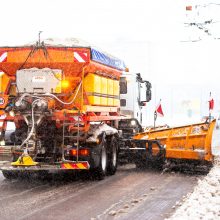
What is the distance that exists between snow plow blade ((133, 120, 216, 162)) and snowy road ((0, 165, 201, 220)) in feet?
2.01

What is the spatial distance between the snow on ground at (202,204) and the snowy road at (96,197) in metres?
0.38

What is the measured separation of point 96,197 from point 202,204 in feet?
7.56

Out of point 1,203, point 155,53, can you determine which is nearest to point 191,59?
point 155,53

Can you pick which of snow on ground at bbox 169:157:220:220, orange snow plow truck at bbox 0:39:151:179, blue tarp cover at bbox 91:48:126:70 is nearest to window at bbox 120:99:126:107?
blue tarp cover at bbox 91:48:126:70

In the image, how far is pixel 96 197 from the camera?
351 inches

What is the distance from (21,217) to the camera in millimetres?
7148

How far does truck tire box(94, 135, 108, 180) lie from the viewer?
11047 mm

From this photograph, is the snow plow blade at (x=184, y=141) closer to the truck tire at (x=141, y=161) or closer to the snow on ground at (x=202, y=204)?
the truck tire at (x=141, y=161)

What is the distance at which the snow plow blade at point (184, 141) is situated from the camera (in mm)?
12039

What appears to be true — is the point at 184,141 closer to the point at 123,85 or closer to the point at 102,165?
the point at 102,165

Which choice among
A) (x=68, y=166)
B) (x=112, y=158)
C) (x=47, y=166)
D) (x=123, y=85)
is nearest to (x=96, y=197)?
(x=68, y=166)

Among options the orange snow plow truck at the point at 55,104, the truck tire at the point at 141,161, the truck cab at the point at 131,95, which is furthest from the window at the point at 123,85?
the orange snow plow truck at the point at 55,104

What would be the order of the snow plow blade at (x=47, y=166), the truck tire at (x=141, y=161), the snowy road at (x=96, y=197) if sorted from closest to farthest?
the snowy road at (x=96, y=197) → the snow plow blade at (x=47, y=166) → the truck tire at (x=141, y=161)

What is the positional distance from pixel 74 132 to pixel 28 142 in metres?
1.01
